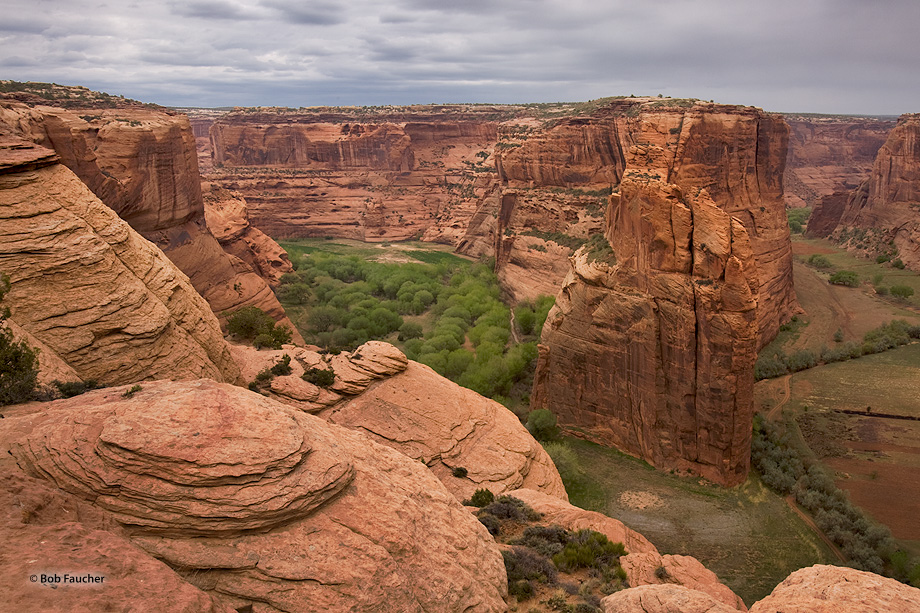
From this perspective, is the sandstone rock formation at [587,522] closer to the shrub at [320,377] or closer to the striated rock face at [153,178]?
the shrub at [320,377]

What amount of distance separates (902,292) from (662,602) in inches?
2094

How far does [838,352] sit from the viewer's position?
3859cm

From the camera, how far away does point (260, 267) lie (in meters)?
50.9

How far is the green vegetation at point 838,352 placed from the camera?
36.6 metres

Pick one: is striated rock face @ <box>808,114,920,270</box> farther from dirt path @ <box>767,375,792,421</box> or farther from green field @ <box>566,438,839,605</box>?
green field @ <box>566,438,839,605</box>

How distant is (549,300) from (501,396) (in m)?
13.7

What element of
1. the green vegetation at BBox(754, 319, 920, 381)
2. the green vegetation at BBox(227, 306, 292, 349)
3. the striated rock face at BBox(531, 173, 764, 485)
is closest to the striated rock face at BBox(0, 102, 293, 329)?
Result: the green vegetation at BBox(227, 306, 292, 349)

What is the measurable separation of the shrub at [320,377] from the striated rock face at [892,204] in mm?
61484

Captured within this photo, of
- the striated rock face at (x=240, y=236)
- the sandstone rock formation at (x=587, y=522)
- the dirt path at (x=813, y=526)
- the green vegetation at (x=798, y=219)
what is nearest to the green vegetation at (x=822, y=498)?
the dirt path at (x=813, y=526)

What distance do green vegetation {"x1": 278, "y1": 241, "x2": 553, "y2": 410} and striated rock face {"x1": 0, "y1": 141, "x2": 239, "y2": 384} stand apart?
466 inches

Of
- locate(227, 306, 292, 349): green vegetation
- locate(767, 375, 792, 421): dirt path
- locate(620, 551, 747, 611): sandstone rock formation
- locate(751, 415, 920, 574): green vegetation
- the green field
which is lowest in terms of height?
the green field

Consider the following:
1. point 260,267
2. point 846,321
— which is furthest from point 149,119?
point 846,321

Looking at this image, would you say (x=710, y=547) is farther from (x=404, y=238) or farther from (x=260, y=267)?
(x=404, y=238)

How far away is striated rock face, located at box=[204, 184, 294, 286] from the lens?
45531 mm
